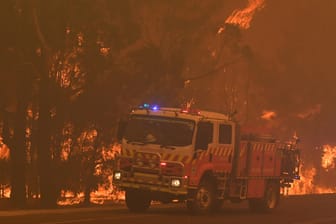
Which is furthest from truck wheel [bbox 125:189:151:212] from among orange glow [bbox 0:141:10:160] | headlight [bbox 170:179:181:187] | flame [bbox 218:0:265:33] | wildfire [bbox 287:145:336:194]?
wildfire [bbox 287:145:336:194]

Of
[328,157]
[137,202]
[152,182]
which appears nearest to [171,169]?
[152,182]

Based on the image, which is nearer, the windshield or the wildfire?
the windshield

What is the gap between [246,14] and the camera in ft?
196

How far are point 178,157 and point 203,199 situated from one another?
1.74 meters

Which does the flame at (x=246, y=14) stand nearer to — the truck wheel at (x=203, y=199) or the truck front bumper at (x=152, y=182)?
the truck wheel at (x=203, y=199)

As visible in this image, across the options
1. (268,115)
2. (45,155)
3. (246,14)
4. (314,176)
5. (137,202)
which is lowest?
(137,202)

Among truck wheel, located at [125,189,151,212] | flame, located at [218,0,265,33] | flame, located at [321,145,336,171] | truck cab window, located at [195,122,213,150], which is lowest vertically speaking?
truck wheel, located at [125,189,151,212]

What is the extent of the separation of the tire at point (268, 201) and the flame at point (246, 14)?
30.0 m

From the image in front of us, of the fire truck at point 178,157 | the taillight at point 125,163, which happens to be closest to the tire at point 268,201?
the fire truck at point 178,157

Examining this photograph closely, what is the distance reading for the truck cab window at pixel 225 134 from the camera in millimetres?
23328

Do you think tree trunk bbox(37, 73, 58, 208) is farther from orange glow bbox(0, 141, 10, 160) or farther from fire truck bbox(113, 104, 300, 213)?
fire truck bbox(113, 104, 300, 213)

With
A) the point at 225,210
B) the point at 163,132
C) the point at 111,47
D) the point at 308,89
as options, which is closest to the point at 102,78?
the point at 111,47

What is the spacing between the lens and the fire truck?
72.0ft

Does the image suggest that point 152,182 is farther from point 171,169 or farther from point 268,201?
point 268,201
